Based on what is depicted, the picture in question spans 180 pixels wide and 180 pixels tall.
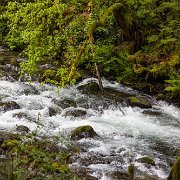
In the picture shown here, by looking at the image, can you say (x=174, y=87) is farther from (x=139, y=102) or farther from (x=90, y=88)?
(x=90, y=88)

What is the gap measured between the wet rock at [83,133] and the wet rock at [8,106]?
2510 millimetres

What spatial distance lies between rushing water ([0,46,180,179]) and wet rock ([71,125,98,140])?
0.51 ft

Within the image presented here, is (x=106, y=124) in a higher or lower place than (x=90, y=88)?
higher

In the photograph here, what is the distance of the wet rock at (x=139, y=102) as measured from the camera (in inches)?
462

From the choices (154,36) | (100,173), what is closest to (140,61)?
(154,36)

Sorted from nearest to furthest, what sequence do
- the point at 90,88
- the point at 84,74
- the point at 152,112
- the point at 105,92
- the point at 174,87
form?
the point at 152,112
the point at 174,87
the point at 105,92
the point at 90,88
the point at 84,74

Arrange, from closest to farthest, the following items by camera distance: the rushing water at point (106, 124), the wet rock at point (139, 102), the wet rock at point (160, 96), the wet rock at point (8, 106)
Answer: the rushing water at point (106, 124)
the wet rock at point (8, 106)
the wet rock at point (139, 102)
the wet rock at point (160, 96)

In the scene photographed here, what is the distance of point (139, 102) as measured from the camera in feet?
38.8

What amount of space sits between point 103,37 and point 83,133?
7.38 meters

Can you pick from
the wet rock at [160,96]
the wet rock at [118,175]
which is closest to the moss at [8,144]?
the wet rock at [118,175]

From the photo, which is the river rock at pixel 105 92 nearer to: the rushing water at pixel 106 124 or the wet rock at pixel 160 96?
the rushing water at pixel 106 124

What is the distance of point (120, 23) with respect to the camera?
14078 millimetres

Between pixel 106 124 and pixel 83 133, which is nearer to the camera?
pixel 83 133

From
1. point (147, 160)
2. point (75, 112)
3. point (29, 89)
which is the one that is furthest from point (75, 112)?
point (147, 160)
